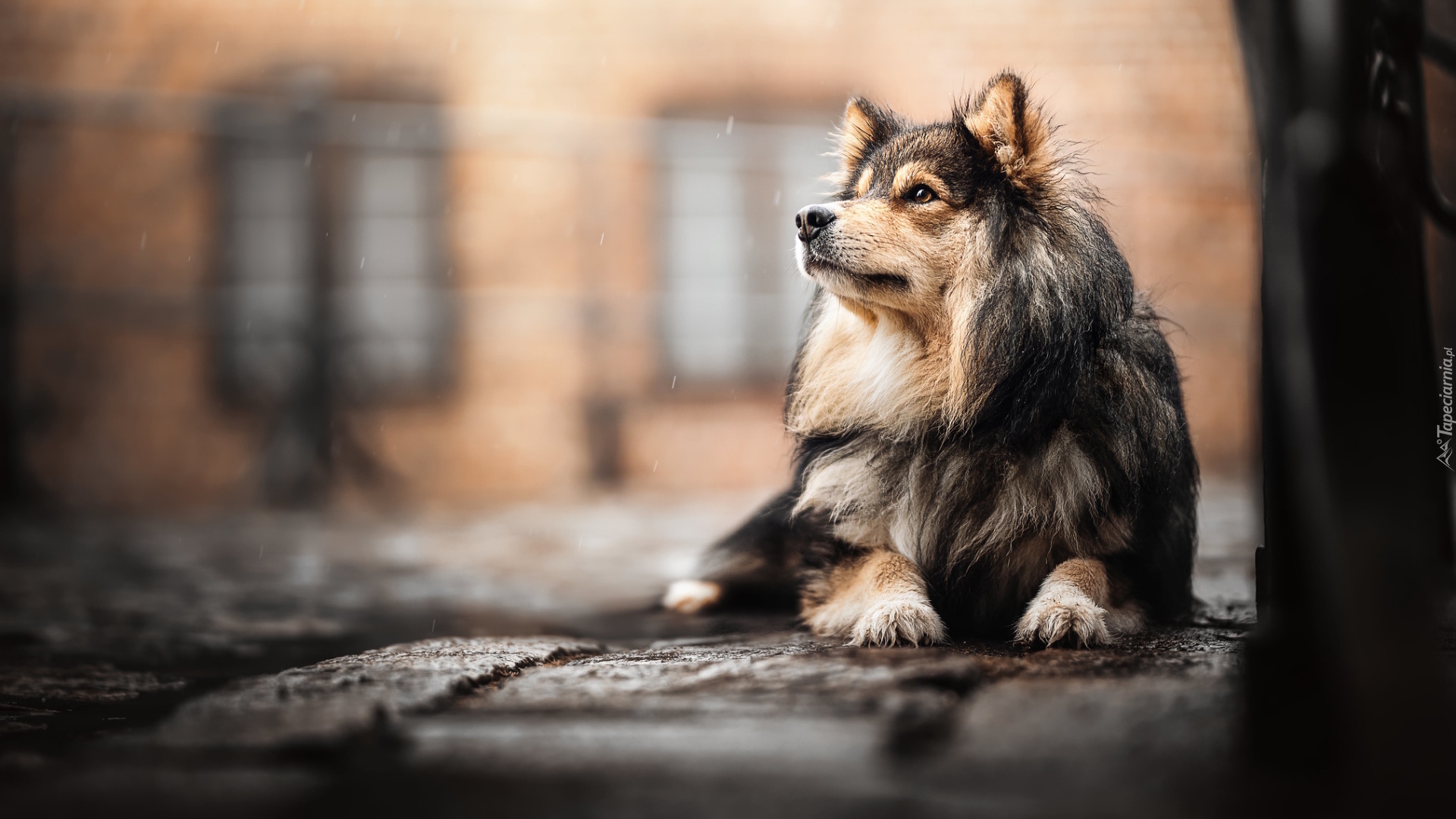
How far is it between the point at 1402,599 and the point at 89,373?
29.7 ft

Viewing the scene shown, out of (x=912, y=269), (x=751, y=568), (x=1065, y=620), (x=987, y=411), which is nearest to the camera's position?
(x=1065, y=620)

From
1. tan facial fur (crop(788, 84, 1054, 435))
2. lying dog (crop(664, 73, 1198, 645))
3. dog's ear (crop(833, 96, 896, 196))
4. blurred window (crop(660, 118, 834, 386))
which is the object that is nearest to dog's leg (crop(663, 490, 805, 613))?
lying dog (crop(664, 73, 1198, 645))

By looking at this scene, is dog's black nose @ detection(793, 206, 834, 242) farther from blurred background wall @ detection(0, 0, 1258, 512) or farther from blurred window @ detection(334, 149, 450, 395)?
blurred window @ detection(334, 149, 450, 395)

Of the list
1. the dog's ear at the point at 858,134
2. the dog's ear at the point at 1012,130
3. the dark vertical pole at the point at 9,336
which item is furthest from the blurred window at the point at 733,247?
the dog's ear at the point at 1012,130

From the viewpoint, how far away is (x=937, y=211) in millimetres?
2436

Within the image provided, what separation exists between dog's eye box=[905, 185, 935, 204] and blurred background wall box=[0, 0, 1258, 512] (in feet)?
20.1

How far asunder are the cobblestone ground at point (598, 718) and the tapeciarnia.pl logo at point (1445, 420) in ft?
1.94

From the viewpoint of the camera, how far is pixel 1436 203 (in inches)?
65.3

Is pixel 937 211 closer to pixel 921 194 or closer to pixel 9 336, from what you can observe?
pixel 921 194

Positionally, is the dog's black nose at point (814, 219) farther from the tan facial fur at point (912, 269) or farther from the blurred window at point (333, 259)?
the blurred window at point (333, 259)

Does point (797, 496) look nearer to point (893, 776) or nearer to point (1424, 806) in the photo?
point (893, 776)

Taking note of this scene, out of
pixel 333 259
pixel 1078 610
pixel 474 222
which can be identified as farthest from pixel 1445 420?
pixel 333 259

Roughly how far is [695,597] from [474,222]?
6082 millimetres

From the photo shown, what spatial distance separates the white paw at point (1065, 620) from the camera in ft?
6.78
